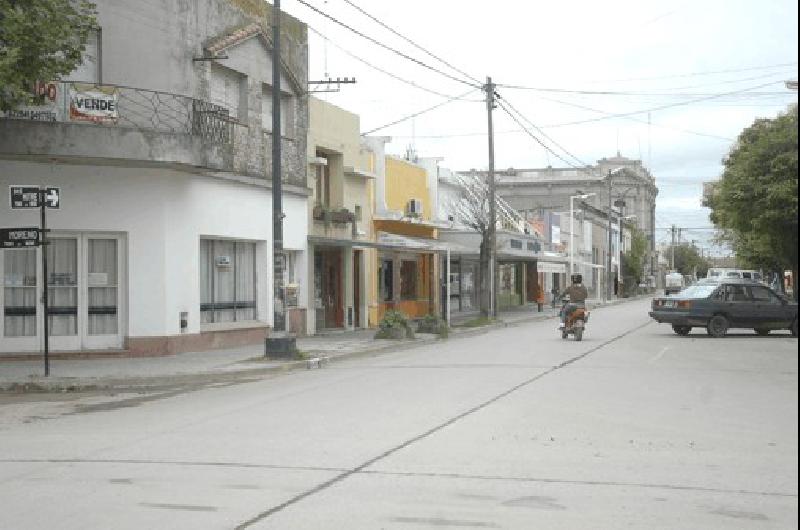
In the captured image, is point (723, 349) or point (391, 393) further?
point (723, 349)

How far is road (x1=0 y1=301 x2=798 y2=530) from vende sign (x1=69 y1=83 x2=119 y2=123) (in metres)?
6.75

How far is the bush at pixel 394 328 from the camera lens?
26.3 metres

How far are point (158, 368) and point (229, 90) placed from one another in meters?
8.39

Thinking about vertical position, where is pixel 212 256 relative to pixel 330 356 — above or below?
above

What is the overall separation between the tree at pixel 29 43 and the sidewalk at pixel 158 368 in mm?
4911

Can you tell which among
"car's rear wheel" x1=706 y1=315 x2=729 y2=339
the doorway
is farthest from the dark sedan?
the doorway

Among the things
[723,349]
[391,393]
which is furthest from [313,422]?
[723,349]

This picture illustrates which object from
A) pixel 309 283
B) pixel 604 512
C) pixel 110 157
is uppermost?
pixel 110 157

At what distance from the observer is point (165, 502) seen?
Result: 727 cm

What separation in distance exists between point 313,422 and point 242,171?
1327cm

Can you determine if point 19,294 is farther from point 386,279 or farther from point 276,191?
point 386,279

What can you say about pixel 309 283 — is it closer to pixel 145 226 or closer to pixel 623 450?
pixel 145 226

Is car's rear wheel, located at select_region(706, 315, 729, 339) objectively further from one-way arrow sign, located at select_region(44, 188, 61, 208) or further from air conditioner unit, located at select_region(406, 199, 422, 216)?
one-way arrow sign, located at select_region(44, 188, 61, 208)

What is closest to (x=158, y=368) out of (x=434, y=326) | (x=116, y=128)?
(x=116, y=128)
